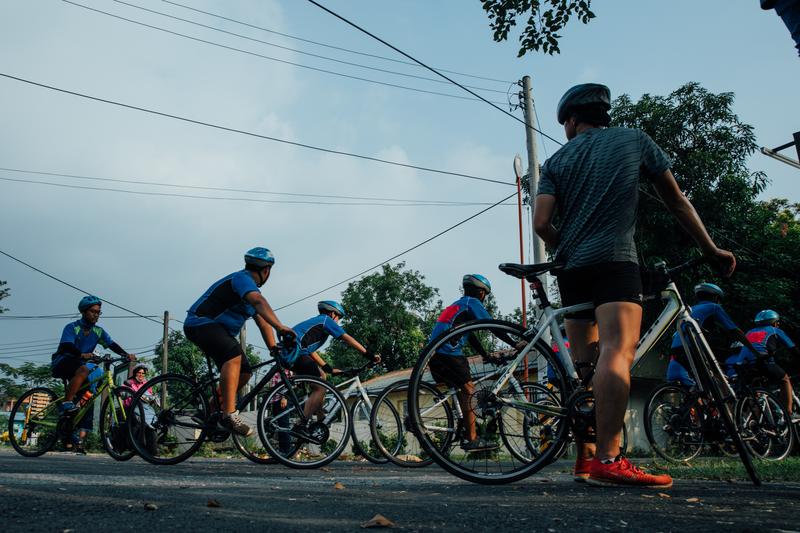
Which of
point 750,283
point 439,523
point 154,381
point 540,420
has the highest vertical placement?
point 750,283

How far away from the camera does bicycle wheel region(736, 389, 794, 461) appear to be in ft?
21.7

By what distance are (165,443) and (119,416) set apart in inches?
41.5

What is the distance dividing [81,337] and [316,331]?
9.29 feet

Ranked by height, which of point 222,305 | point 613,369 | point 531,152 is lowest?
point 613,369

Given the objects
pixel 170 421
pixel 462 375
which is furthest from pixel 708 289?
pixel 170 421

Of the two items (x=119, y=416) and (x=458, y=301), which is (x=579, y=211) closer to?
(x=458, y=301)

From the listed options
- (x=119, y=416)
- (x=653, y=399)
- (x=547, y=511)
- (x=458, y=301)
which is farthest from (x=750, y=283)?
(x=547, y=511)

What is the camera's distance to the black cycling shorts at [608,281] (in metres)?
3.25

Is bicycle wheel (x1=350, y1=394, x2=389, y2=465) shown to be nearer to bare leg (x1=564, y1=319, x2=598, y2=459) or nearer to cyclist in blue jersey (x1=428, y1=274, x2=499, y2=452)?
cyclist in blue jersey (x1=428, y1=274, x2=499, y2=452)

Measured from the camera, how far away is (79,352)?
26.0ft

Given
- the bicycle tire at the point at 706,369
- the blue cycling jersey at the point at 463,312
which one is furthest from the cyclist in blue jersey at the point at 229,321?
the bicycle tire at the point at 706,369

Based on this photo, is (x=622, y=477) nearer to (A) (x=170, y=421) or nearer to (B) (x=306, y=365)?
(A) (x=170, y=421)

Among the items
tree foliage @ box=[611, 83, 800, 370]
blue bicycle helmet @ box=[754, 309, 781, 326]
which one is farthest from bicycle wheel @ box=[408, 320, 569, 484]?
tree foliage @ box=[611, 83, 800, 370]

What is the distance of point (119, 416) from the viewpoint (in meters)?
6.93
